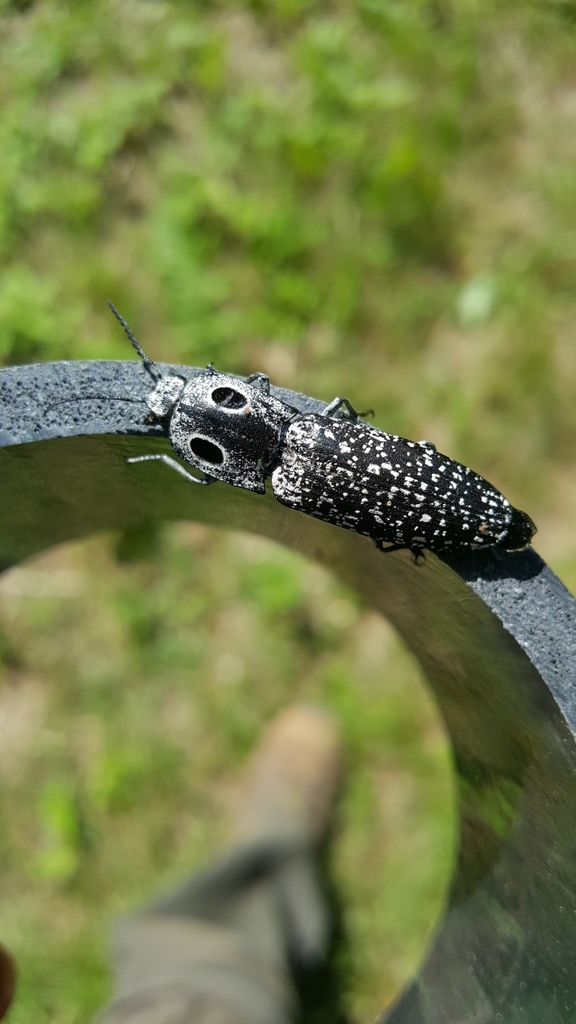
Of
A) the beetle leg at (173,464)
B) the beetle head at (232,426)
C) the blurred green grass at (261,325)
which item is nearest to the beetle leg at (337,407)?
the beetle head at (232,426)

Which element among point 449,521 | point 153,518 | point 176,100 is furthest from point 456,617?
point 176,100

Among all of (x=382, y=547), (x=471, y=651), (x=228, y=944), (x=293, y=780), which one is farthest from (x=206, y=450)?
(x=228, y=944)

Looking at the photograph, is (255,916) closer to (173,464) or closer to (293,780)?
(293,780)

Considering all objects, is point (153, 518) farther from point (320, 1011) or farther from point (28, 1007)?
point (320, 1011)

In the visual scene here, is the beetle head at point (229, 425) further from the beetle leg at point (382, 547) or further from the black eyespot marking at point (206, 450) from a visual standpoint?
the beetle leg at point (382, 547)

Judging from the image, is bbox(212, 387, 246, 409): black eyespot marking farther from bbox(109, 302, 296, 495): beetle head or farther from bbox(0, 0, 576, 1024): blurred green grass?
bbox(0, 0, 576, 1024): blurred green grass

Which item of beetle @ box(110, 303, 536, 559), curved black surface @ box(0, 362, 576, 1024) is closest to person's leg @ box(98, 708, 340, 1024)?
curved black surface @ box(0, 362, 576, 1024)
